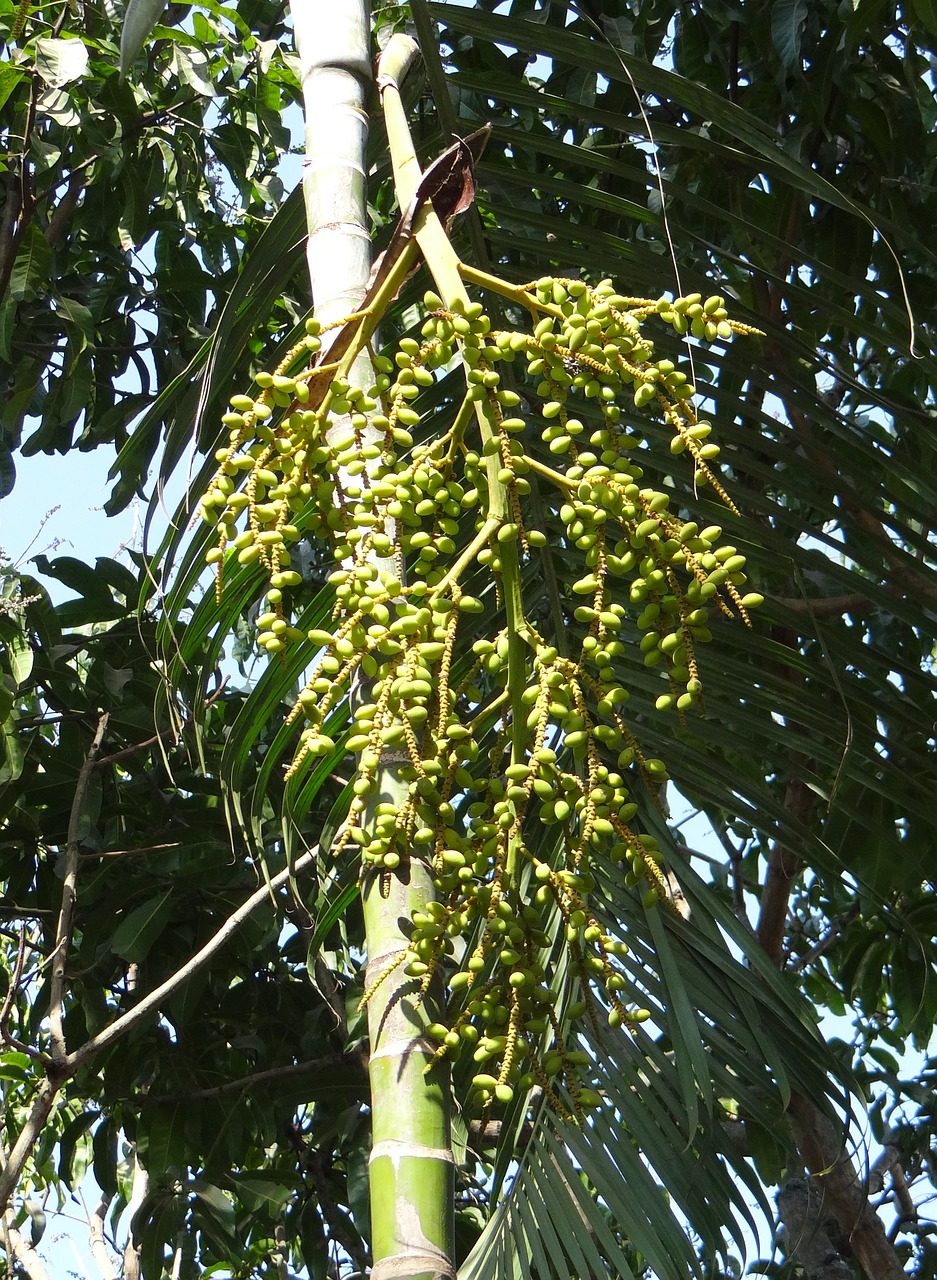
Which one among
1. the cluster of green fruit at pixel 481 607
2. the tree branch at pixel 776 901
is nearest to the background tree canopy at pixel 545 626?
the tree branch at pixel 776 901

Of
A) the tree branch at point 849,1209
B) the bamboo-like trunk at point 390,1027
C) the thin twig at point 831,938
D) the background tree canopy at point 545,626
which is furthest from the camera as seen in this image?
the thin twig at point 831,938

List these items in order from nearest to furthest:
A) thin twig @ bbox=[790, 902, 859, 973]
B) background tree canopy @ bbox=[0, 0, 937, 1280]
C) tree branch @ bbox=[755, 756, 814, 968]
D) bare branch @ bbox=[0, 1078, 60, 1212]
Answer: background tree canopy @ bbox=[0, 0, 937, 1280] → bare branch @ bbox=[0, 1078, 60, 1212] → tree branch @ bbox=[755, 756, 814, 968] → thin twig @ bbox=[790, 902, 859, 973]

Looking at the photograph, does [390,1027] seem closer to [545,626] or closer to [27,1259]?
[545,626]

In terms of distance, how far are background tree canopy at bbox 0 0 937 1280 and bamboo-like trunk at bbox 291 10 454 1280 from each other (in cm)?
18

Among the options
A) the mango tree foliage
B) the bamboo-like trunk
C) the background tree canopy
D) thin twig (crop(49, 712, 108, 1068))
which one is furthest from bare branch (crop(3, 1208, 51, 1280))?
the bamboo-like trunk

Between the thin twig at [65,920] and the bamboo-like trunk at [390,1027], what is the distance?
1.19 metres

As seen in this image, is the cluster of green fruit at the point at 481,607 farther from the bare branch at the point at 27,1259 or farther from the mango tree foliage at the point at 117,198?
the bare branch at the point at 27,1259

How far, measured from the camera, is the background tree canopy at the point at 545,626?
4.74 feet

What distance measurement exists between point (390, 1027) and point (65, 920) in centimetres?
139

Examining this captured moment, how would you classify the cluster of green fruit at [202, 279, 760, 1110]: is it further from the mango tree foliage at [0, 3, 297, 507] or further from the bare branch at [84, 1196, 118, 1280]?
the bare branch at [84, 1196, 118, 1280]

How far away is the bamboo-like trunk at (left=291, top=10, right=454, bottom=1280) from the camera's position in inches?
38.1

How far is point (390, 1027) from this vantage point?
→ 1037mm

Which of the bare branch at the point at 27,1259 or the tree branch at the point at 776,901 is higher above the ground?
the tree branch at the point at 776,901

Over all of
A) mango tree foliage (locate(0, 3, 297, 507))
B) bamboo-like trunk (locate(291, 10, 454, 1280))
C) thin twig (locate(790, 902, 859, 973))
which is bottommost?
bamboo-like trunk (locate(291, 10, 454, 1280))
